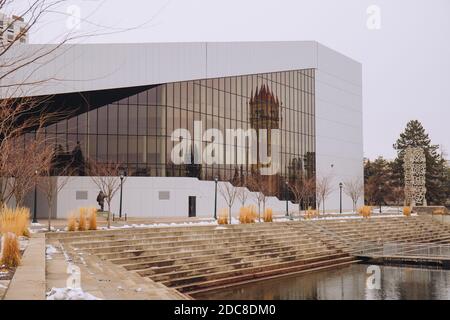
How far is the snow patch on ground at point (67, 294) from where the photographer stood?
7.70 meters

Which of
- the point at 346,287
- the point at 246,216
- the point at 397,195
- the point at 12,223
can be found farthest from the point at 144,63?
the point at 397,195

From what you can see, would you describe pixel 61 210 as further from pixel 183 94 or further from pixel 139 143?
pixel 183 94

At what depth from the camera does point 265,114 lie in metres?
48.6

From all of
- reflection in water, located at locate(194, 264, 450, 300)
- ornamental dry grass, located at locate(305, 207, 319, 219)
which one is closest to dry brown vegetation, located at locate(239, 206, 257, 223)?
reflection in water, located at locate(194, 264, 450, 300)

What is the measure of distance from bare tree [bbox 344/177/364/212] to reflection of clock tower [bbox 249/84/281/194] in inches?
423

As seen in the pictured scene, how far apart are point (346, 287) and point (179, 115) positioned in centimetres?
2718

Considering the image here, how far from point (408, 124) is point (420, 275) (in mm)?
61756

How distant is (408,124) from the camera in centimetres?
7762

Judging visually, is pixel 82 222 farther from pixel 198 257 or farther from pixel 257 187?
pixel 257 187

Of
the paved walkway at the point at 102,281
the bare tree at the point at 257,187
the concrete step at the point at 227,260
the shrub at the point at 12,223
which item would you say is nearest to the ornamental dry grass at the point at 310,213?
the bare tree at the point at 257,187

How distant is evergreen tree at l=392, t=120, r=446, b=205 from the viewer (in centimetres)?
7175

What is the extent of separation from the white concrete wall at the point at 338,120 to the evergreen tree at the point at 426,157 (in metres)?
20.6

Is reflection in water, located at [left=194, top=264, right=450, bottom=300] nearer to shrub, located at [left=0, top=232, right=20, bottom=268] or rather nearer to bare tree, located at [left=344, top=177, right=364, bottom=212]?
shrub, located at [left=0, top=232, right=20, bottom=268]

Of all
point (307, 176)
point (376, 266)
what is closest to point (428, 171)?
point (307, 176)
